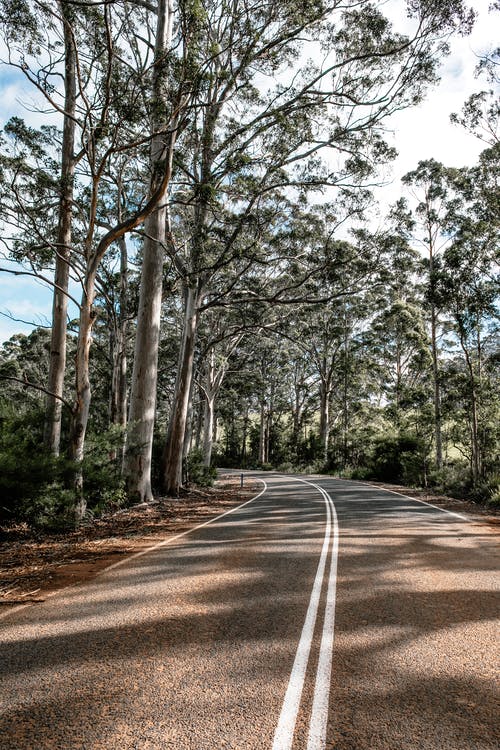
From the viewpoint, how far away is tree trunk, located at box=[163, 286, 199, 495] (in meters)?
16.0

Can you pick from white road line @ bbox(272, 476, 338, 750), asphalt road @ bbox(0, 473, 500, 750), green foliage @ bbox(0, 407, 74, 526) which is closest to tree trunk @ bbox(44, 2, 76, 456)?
green foliage @ bbox(0, 407, 74, 526)

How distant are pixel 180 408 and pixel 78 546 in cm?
911

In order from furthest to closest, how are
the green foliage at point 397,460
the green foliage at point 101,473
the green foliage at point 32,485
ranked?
the green foliage at point 397,460, the green foliage at point 101,473, the green foliage at point 32,485

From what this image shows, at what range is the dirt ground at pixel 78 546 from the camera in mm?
5621

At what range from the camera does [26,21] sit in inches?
388

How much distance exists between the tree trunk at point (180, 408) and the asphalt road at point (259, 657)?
9.02 meters

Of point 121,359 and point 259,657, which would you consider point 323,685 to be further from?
point 121,359

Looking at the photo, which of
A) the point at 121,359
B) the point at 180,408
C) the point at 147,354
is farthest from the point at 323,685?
the point at 121,359

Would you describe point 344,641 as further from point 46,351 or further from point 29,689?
point 46,351

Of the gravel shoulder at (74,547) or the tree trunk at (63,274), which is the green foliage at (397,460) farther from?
the tree trunk at (63,274)

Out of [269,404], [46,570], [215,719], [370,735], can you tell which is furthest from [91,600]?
[269,404]

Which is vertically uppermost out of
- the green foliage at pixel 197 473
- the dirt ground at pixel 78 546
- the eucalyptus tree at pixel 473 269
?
the eucalyptus tree at pixel 473 269

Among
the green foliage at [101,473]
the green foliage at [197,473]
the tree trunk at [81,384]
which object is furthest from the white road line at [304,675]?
the green foliage at [197,473]

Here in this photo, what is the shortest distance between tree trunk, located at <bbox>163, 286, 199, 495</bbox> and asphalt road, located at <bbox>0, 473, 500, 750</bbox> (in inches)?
355
